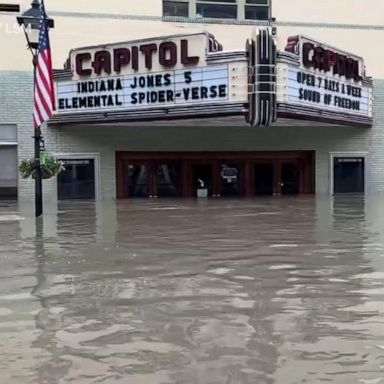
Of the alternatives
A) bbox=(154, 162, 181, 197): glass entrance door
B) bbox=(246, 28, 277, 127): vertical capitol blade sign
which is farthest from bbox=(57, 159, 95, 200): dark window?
bbox=(246, 28, 277, 127): vertical capitol blade sign

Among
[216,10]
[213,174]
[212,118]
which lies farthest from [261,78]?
[213,174]

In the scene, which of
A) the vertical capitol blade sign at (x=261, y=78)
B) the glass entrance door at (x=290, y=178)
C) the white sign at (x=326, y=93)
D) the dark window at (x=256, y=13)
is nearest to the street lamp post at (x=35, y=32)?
the vertical capitol blade sign at (x=261, y=78)

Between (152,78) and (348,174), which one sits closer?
(152,78)

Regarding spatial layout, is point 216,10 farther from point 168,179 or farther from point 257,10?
point 168,179

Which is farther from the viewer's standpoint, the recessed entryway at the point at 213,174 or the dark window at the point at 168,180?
the dark window at the point at 168,180

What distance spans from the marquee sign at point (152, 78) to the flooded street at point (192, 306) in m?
8.52

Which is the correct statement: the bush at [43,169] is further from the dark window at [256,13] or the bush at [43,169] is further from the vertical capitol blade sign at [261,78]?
the dark window at [256,13]

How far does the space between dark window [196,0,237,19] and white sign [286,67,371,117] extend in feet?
17.9

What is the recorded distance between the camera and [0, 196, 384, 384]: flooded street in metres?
4.64

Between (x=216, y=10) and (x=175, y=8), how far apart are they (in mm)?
1667

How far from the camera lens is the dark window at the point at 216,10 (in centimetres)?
2593

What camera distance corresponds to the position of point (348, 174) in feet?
92.0

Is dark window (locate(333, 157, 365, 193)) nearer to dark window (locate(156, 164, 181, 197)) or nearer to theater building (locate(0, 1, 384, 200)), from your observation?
theater building (locate(0, 1, 384, 200))

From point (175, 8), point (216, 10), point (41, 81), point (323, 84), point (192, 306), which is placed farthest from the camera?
point (216, 10)
